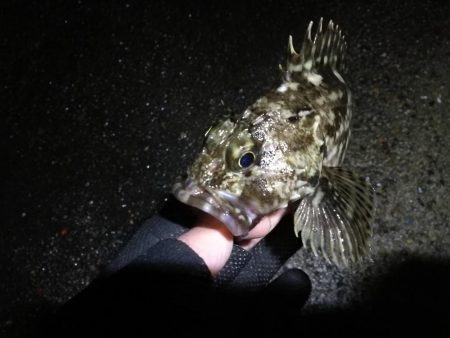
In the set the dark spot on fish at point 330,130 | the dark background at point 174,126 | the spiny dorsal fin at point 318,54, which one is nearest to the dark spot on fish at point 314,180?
the dark spot on fish at point 330,130

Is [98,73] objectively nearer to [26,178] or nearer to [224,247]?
[26,178]

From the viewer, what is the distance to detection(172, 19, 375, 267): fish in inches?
72.1

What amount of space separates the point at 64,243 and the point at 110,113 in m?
0.89

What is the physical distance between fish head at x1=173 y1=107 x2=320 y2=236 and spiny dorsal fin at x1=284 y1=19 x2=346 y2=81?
39 cm

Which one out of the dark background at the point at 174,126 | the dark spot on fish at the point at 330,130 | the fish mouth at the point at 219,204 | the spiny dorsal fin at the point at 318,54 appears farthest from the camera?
the dark background at the point at 174,126

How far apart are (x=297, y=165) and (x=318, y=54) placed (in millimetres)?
626

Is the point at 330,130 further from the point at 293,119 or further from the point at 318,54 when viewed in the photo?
the point at 318,54

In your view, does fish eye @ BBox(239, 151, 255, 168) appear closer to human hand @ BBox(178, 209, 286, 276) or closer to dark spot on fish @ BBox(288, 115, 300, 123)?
dark spot on fish @ BBox(288, 115, 300, 123)

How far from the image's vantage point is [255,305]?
8.09ft

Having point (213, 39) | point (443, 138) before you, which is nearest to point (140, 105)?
point (213, 39)

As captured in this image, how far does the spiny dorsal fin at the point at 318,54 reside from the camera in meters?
2.15

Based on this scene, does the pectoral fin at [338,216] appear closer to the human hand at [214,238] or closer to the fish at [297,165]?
the fish at [297,165]

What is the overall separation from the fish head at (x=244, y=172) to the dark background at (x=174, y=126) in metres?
0.93

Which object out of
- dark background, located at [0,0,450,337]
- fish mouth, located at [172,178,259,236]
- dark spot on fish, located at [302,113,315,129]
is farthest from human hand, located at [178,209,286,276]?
dark background, located at [0,0,450,337]
